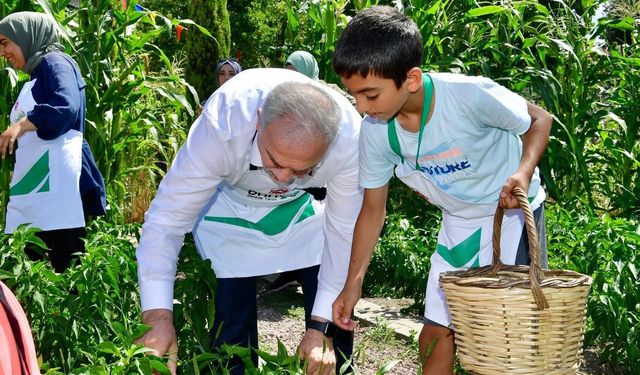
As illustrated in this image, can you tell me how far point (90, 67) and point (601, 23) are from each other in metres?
3.12

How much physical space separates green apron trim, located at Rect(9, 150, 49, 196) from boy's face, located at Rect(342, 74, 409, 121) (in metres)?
2.11

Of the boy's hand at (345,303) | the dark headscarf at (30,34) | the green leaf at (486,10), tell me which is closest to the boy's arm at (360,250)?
the boy's hand at (345,303)

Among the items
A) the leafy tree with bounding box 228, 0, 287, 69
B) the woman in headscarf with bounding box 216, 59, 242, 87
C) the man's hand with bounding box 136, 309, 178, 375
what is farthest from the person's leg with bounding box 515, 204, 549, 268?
the leafy tree with bounding box 228, 0, 287, 69

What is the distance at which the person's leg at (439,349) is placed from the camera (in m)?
3.14

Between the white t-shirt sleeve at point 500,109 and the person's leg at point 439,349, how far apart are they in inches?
31.1

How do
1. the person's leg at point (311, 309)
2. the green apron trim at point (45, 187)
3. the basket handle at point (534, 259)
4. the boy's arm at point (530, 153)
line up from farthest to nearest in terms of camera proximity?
the green apron trim at point (45, 187) < the person's leg at point (311, 309) < the boy's arm at point (530, 153) < the basket handle at point (534, 259)

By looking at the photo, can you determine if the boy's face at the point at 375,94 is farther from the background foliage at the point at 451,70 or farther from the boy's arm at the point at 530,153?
the background foliage at the point at 451,70

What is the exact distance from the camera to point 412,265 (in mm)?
5262

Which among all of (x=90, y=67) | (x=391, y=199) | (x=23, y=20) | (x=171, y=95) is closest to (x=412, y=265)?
(x=391, y=199)

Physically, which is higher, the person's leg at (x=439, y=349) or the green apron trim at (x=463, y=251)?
the green apron trim at (x=463, y=251)

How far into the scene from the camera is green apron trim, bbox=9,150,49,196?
4.20 m

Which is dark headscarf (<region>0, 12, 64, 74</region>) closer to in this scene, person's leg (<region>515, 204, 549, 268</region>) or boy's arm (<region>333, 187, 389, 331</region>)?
boy's arm (<region>333, 187, 389, 331</region>)

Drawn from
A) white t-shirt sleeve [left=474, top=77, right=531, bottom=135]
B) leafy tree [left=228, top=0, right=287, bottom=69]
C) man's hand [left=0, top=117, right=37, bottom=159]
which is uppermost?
white t-shirt sleeve [left=474, top=77, right=531, bottom=135]

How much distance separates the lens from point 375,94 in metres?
2.52
